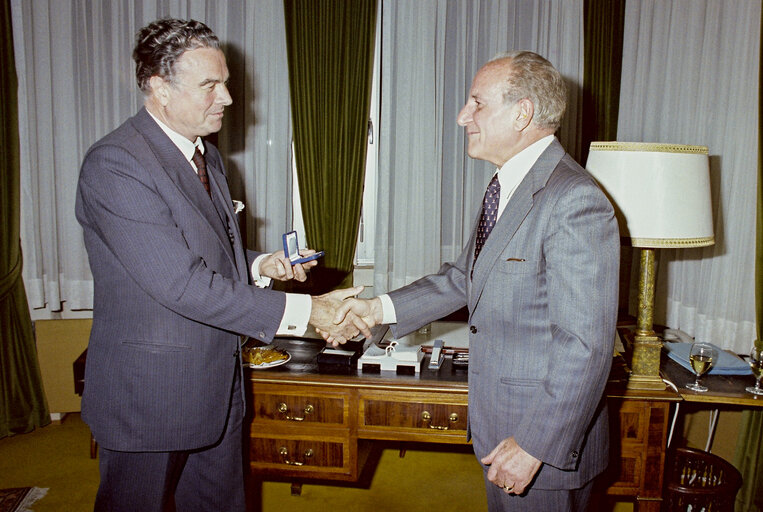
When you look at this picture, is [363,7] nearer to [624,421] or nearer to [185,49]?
[185,49]

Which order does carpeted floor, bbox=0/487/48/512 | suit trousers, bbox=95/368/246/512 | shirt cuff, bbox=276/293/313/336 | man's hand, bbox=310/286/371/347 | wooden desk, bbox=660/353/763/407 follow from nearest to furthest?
suit trousers, bbox=95/368/246/512 → shirt cuff, bbox=276/293/313/336 → man's hand, bbox=310/286/371/347 → wooden desk, bbox=660/353/763/407 → carpeted floor, bbox=0/487/48/512

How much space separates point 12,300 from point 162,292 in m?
2.53

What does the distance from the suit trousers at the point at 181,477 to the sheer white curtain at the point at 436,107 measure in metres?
1.81

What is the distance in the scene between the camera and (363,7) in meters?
3.50

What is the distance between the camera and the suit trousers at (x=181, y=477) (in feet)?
5.85

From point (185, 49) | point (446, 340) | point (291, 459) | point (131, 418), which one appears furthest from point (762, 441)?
point (185, 49)

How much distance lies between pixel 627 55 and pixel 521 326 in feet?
8.45

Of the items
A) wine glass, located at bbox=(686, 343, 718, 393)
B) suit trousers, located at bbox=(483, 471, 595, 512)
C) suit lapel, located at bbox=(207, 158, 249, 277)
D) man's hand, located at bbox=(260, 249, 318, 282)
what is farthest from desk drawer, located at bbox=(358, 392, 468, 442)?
wine glass, located at bbox=(686, 343, 718, 393)

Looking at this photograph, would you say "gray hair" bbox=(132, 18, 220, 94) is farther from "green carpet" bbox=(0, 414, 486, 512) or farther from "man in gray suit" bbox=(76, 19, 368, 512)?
"green carpet" bbox=(0, 414, 486, 512)

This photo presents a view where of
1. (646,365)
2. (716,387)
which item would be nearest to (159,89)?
(646,365)

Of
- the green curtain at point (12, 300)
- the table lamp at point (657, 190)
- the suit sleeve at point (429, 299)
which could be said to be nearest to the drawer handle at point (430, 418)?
the suit sleeve at point (429, 299)

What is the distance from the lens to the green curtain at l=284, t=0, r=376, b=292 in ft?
11.5

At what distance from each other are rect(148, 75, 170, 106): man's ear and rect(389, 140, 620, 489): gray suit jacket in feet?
3.54

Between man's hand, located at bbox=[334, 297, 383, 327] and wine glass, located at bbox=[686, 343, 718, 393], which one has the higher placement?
man's hand, located at bbox=[334, 297, 383, 327]
